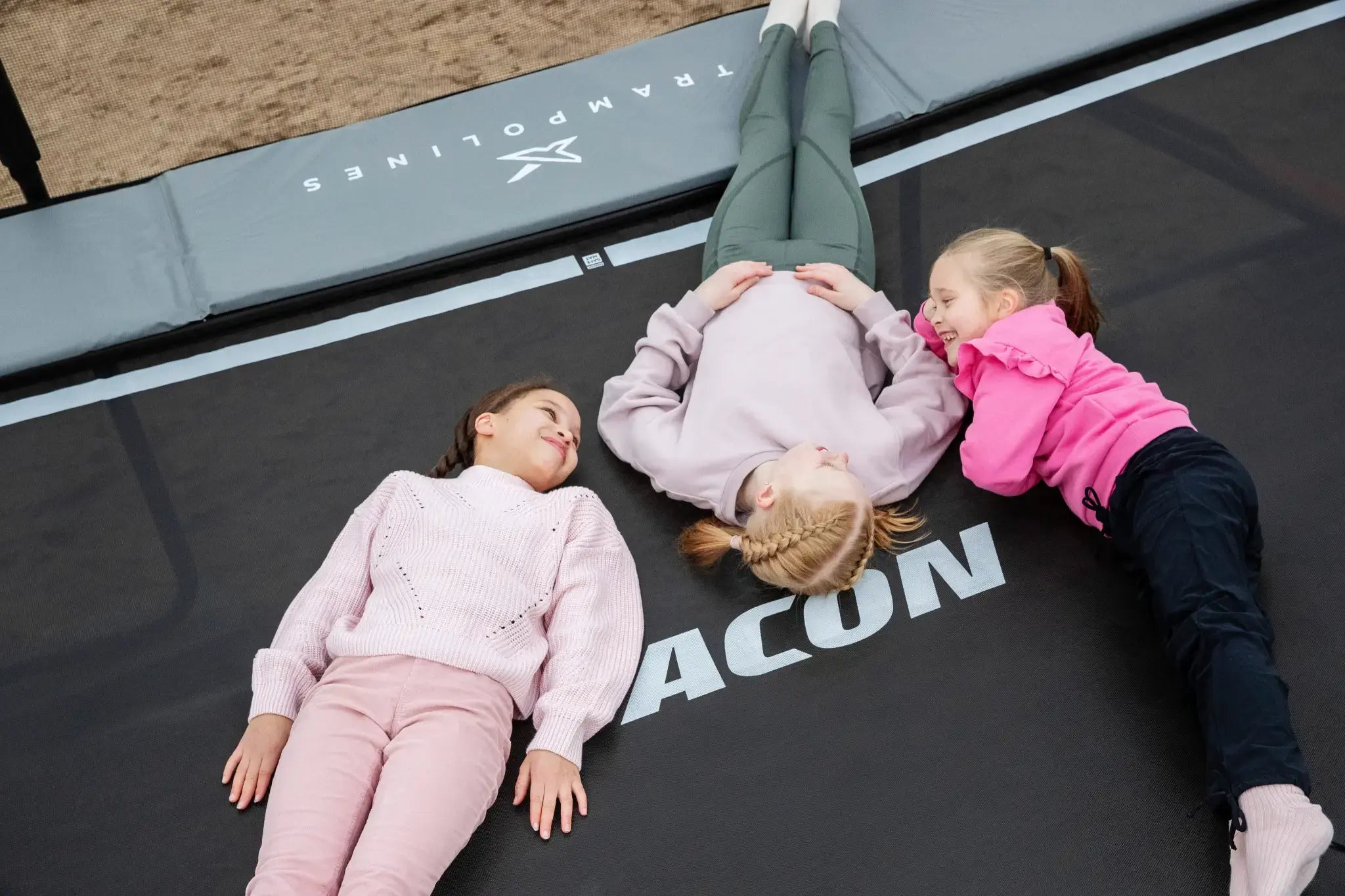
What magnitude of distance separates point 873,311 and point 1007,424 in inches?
13.3

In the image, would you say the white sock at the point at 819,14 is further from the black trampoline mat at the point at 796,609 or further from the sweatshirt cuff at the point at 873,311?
the sweatshirt cuff at the point at 873,311

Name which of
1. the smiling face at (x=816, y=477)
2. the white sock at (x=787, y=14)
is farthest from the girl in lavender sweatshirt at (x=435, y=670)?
the white sock at (x=787, y=14)

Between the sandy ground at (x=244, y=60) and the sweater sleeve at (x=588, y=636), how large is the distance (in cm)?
141

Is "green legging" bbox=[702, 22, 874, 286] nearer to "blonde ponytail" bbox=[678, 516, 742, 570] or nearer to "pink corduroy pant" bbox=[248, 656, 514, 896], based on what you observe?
"blonde ponytail" bbox=[678, 516, 742, 570]

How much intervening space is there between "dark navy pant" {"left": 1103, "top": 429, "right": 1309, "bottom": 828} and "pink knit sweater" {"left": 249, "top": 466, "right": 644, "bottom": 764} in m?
0.70

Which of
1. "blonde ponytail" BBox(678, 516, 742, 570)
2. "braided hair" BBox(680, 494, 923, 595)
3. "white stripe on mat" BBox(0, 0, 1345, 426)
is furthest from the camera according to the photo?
"white stripe on mat" BBox(0, 0, 1345, 426)

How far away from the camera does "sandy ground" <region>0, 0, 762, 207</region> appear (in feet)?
8.67

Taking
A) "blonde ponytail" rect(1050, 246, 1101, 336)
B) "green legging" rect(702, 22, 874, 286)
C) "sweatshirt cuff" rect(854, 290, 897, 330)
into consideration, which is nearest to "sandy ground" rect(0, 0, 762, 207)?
"green legging" rect(702, 22, 874, 286)

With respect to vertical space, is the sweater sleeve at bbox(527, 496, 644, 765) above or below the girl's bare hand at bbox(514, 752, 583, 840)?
above

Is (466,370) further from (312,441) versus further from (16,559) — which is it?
(16,559)

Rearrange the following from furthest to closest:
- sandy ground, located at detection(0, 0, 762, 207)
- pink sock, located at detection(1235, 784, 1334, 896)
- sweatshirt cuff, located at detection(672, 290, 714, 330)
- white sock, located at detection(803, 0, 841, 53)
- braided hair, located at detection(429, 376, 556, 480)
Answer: sandy ground, located at detection(0, 0, 762, 207), white sock, located at detection(803, 0, 841, 53), sweatshirt cuff, located at detection(672, 290, 714, 330), braided hair, located at detection(429, 376, 556, 480), pink sock, located at detection(1235, 784, 1334, 896)

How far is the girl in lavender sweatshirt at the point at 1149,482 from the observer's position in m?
1.33

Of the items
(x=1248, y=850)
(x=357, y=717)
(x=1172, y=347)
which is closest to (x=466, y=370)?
(x=357, y=717)

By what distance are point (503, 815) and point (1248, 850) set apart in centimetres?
88
